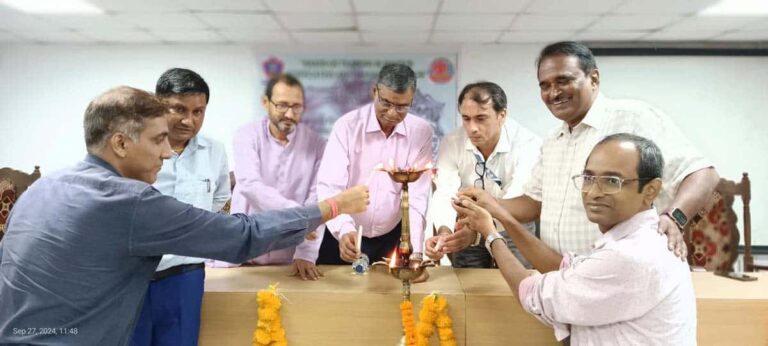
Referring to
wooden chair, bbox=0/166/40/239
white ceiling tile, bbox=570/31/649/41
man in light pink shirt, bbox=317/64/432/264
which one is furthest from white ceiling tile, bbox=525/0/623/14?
wooden chair, bbox=0/166/40/239

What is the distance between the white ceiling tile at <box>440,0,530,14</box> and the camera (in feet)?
16.5

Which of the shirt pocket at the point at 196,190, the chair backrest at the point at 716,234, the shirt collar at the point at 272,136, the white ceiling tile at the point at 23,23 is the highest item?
the white ceiling tile at the point at 23,23

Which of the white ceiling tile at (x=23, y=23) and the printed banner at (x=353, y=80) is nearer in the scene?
the white ceiling tile at (x=23, y=23)

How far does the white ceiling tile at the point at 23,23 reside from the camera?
18.5 ft

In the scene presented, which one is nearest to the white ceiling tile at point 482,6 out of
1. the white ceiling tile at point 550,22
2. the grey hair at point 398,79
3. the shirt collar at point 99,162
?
the white ceiling tile at point 550,22

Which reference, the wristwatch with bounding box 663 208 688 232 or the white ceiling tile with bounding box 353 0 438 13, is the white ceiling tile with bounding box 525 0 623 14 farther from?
the wristwatch with bounding box 663 208 688 232

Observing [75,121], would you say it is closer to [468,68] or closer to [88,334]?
[468,68]

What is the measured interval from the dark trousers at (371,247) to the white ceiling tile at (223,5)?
317 cm

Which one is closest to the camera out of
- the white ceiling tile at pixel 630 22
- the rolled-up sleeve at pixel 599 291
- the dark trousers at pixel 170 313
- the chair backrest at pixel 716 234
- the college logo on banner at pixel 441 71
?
the rolled-up sleeve at pixel 599 291

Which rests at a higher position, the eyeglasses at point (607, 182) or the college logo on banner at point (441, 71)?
the college logo on banner at point (441, 71)

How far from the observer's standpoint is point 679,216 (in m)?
1.60

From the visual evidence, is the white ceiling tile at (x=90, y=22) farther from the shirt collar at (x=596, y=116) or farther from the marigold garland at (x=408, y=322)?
the shirt collar at (x=596, y=116)

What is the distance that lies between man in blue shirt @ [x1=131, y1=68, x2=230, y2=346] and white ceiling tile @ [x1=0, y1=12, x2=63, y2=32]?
5003 mm

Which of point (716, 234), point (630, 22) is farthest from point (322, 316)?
point (630, 22)
